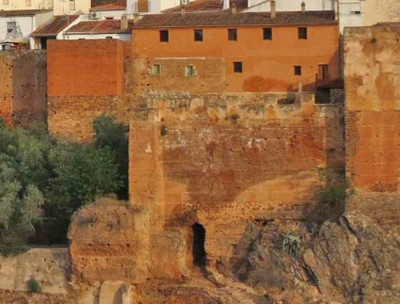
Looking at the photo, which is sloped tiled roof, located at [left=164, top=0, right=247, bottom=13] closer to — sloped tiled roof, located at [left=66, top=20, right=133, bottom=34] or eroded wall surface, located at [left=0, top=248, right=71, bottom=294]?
sloped tiled roof, located at [left=66, top=20, right=133, bottom=34]

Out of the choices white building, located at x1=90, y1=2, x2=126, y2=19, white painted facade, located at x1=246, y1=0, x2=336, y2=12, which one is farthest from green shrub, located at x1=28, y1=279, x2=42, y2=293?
white building, located at x1=90, y1=2, x2=126, y2=19

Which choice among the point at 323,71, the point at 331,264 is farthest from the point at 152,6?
the point at 331,264

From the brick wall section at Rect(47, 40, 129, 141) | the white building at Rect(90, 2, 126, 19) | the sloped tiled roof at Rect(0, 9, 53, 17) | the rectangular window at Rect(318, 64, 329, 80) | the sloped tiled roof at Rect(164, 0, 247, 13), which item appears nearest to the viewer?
the rectangular window at Rect(318, 64, 329, 80)

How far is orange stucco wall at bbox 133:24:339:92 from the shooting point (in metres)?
45.2

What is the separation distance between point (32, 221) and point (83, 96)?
6.07 meters

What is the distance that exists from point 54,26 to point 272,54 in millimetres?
8316

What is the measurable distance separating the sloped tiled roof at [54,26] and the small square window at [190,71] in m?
5.50

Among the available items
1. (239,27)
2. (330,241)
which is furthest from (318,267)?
(239,27)

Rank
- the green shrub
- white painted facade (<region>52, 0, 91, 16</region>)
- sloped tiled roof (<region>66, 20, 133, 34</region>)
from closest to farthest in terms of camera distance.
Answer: the green shrub < sloped tiled roof (<region>66, 20, 133, 34</region>) < white painted facade (<region>52, 0, 91, 16</region>)

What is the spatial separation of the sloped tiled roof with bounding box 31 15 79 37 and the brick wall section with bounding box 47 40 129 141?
417 centimetres

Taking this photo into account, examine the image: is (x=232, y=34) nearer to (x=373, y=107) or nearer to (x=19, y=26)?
(x=373, y=107)

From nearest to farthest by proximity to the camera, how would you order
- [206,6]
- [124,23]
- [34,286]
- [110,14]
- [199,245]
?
[34,286] < [199,245] < [124,23] < [206,6] < [110,14]

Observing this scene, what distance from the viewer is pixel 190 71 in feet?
150

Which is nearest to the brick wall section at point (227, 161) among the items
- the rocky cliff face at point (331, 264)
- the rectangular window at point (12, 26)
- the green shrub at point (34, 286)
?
the rocky cliff face at point (331, 264)
